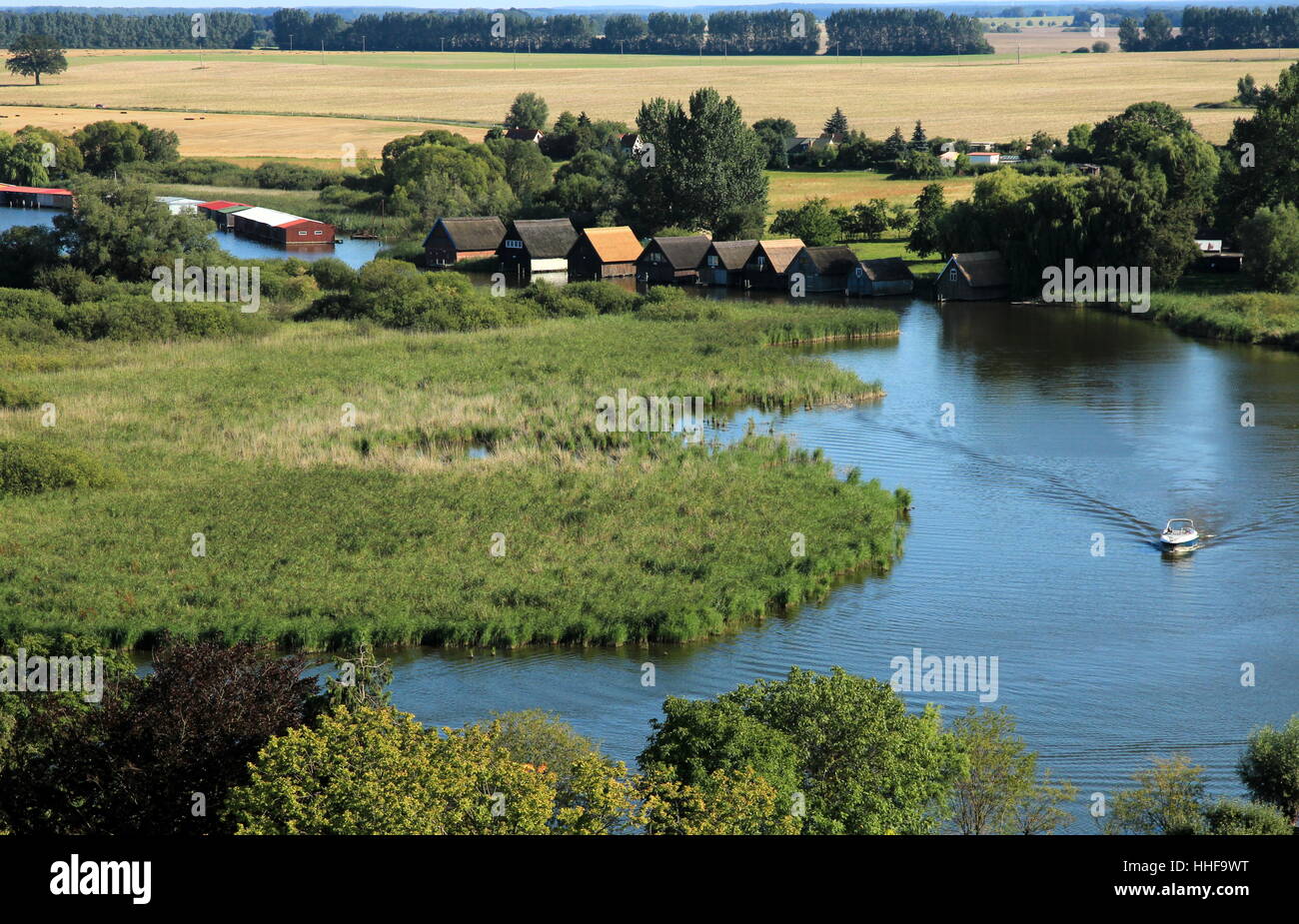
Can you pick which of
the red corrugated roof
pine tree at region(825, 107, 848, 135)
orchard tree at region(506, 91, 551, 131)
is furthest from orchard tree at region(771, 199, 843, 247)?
the red corrugated roof

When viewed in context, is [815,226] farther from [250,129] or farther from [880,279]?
[250,129]

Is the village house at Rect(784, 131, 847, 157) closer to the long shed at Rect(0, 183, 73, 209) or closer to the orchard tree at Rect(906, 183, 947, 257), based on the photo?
the orchard tree at Rect(906, 183, 947, 257)

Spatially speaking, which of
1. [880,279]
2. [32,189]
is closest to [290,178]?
[32,189]

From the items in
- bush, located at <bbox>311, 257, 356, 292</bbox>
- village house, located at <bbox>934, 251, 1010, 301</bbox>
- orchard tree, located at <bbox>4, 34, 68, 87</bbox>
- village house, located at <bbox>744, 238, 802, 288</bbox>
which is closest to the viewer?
bush, located at <bbox>311, 257, 356, 292</bbox>

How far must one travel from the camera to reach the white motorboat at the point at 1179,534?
24562 millimetres

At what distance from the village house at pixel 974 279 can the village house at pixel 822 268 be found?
135 inches

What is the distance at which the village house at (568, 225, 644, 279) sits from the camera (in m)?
59.5

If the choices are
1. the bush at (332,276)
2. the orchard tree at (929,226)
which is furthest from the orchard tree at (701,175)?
the bush at (332,276)

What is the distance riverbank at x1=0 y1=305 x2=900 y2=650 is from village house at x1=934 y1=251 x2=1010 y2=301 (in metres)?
15.0

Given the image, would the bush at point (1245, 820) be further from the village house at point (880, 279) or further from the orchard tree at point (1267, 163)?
the orchard tree at point (1267, 163)

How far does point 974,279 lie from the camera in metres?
52.8

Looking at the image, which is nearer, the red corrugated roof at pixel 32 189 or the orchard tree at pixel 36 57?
the red corrugated roof at pixel 32 189

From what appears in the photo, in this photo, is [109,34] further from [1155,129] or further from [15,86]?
[1155,129]
